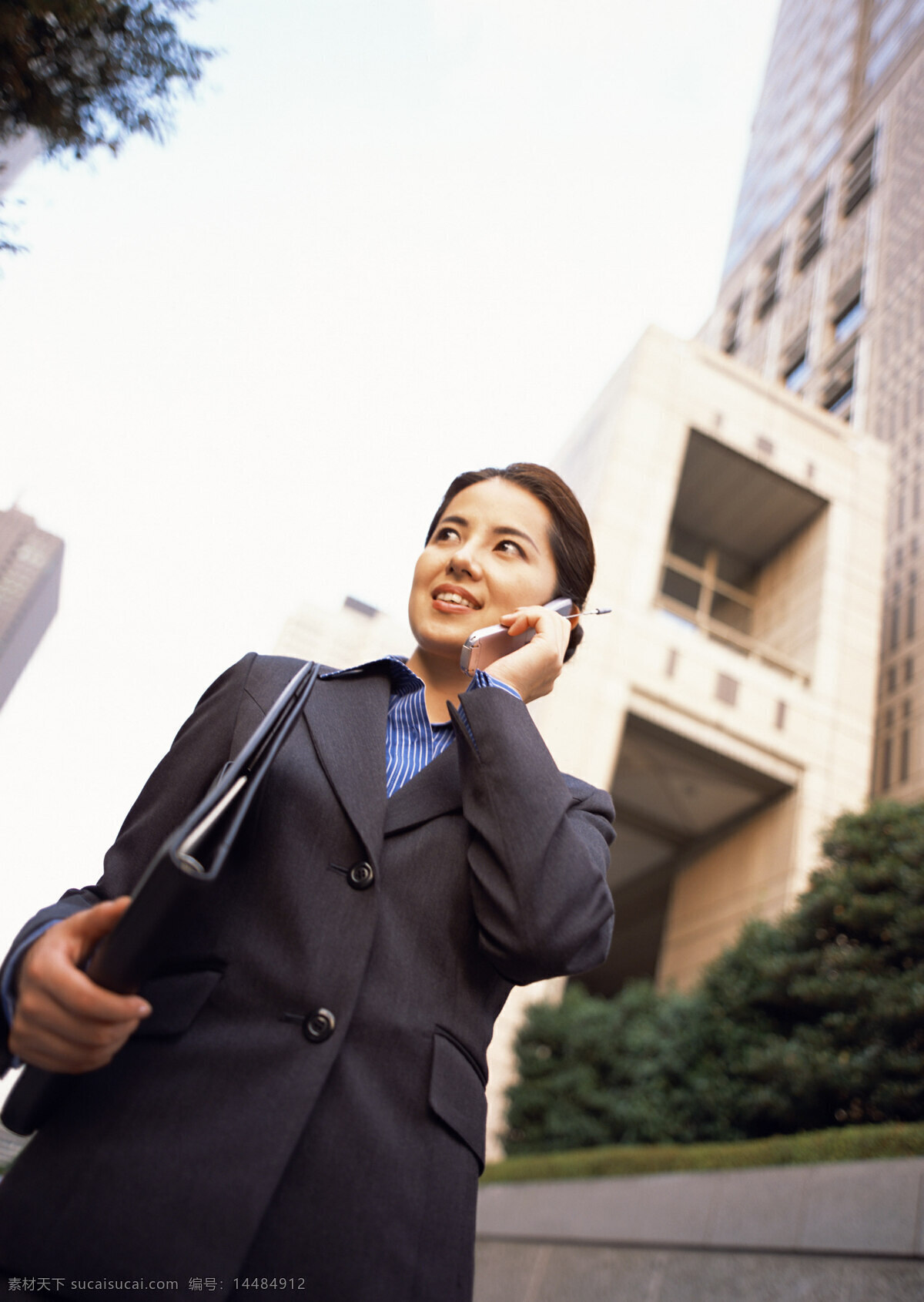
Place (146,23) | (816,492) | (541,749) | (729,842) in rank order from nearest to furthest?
1. (541,749)
2. (146,23)
3. (729,842)
4. (816,492)

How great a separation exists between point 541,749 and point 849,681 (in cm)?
1639

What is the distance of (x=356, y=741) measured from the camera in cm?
151

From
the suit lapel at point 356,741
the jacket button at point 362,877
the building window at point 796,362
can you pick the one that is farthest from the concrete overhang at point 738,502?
the building window at point 796,362

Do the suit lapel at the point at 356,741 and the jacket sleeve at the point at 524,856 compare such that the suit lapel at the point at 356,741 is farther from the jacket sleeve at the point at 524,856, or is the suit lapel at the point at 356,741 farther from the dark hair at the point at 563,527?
the dark hair at the point at 563,527

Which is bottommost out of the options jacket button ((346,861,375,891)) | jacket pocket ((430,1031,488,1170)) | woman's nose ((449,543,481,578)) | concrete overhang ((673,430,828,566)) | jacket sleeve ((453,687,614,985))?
jacket pocket ((430,1031,488,1170))

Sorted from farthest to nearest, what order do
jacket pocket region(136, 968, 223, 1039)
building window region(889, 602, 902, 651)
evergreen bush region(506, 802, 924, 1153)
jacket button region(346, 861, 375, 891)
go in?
1. building window region(889, 602, 902, 651)
2. evergreen bush region(506, 802, 924, 1153)
3. jacket button region(346, 861, 375, 891)
4. jacket pocket region(136, 968, 223, 1039)

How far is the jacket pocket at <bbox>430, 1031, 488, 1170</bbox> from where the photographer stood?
1192mm

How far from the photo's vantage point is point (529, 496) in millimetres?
2055

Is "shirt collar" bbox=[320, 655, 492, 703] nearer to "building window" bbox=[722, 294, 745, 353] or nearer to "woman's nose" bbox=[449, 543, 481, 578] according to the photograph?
"woman's nose" bbox=[449, 543, 481, 578]

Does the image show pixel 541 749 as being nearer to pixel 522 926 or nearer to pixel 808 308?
pixel 522 926

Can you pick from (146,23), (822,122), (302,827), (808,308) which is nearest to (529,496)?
(302,827)

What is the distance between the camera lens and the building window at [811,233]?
3878cm

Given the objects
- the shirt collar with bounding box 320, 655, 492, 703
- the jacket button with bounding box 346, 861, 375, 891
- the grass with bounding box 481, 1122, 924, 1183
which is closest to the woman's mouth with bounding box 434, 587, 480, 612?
the shirt collar with bounding box 320, 655, 492, 703

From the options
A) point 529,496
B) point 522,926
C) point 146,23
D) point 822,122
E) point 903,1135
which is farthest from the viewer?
point 822,122
